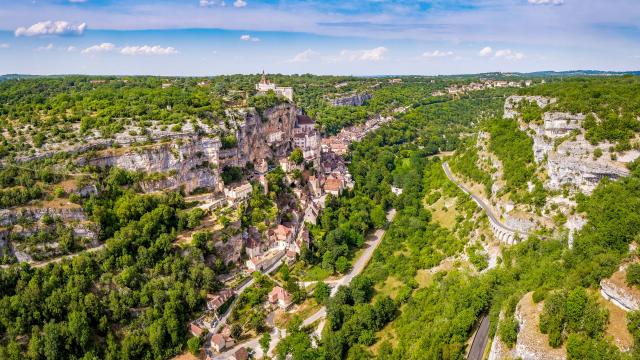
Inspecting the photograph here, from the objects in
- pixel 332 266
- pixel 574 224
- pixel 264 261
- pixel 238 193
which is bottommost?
pixel 332 266

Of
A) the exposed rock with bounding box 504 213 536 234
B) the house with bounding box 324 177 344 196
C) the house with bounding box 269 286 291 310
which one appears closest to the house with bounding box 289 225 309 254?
the house with bounding box 269 286 291 310

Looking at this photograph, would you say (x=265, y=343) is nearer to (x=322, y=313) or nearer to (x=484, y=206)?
(x=322, y=313)

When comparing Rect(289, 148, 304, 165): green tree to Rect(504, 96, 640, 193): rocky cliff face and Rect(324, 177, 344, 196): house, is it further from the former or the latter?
Rect(504, 96, 640, 193): rocky cliff face

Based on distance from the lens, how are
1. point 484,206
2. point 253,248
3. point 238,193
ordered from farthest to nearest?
point 238,193
point 253,248
point 484,206

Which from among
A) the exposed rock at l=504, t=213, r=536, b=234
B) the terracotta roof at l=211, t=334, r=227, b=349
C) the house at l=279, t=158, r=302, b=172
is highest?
the house at l=279, t=158, r=302, b=172

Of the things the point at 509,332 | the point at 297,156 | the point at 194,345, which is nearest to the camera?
the point at 509,332

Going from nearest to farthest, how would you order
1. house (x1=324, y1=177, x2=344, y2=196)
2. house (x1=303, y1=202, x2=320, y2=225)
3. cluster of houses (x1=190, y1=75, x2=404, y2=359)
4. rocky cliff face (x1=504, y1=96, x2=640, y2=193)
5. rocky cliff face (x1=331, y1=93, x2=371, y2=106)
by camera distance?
rocky cliff face (x1=504, y1=96, x2=640, y2=193) → cluster of houses (x1=190, y1=75, x2=404, y2=359) → house (x1=303, y1=202, x2=320, y2=225) → house (x1=324, y1=177, x2=344, y2=196) → rocky cliff face (x1=331, y1=93, x2=371, y2=106)

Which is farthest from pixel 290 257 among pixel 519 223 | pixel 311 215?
pixel 519 223
